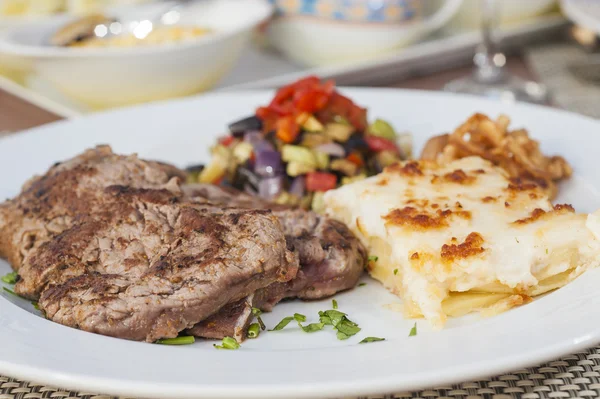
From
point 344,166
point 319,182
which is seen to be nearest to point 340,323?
point 319,182

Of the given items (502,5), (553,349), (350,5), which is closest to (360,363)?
(553,349)

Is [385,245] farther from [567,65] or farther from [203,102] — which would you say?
[567,65]

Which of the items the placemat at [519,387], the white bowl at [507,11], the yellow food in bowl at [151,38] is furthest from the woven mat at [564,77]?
the placemat at [519,387]

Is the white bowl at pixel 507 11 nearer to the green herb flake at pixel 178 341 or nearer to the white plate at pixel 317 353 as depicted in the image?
the white plate at pixel 317 353

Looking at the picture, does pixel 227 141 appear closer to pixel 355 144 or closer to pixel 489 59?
pixel 355 144

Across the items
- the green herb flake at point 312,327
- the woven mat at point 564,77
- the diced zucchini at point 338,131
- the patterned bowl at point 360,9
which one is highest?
the green herb flake at point 312,327

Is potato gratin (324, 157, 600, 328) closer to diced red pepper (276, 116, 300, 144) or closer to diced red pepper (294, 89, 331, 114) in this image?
diced red pepper (276, 116, 300, 144)
